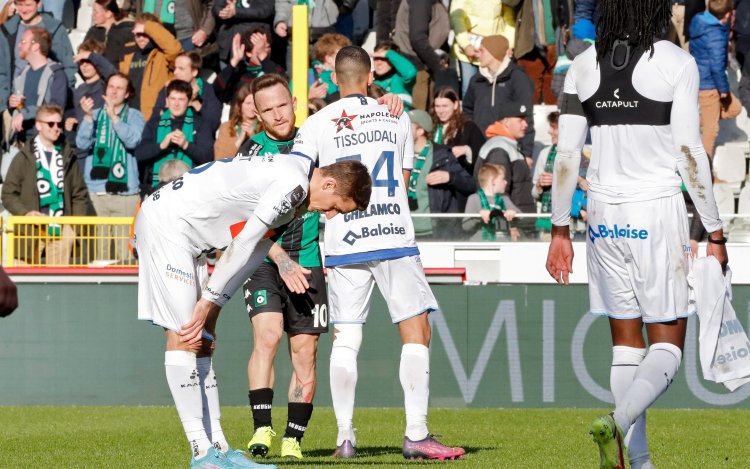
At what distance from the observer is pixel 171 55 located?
17.8 meters

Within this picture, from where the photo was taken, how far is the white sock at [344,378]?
29.2ft

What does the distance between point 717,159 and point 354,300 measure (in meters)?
9.79

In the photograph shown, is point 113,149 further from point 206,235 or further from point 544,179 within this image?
point 206,235

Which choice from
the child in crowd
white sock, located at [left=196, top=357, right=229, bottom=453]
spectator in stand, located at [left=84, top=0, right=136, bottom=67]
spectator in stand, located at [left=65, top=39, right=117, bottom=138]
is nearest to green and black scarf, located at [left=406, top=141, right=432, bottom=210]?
the child in crowd

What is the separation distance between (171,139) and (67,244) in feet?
6.91

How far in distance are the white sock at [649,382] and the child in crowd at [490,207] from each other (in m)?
6.79

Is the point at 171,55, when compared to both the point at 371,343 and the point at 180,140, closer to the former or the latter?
the point at 180,140

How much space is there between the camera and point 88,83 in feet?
57.3

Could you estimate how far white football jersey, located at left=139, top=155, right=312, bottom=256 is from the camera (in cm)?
752

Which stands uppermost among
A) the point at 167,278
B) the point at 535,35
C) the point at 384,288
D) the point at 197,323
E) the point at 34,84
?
the point at 535,35

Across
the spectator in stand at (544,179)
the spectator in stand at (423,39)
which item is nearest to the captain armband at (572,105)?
the spectator in stand at (544,179)

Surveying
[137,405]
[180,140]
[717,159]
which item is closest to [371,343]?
[137,405]

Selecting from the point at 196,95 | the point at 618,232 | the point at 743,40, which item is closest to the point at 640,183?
the point at 618,232

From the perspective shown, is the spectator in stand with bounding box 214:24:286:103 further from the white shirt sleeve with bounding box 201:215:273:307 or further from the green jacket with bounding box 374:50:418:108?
the white shirt sleeve with bounding box 201:215:273:307
